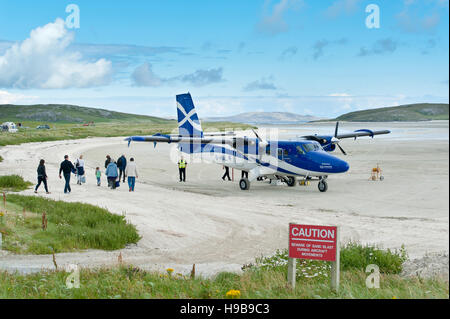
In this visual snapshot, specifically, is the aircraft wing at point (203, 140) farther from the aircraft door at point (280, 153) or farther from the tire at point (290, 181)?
the tire at point (290, 181)

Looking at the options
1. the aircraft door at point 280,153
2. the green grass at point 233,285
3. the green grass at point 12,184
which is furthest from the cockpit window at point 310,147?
the green grass at point 233,285

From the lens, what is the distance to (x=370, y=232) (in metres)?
15.7

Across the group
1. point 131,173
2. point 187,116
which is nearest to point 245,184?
Answer: point 131,173

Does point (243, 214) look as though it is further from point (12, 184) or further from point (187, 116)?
point (187, 116)

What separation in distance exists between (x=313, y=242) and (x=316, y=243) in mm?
48

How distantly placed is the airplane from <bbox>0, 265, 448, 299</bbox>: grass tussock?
15.3m

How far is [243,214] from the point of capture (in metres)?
19.0

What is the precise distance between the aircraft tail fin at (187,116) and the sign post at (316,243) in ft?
79.8

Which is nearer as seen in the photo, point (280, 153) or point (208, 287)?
point (208, 287)

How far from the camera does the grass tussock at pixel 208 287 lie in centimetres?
701

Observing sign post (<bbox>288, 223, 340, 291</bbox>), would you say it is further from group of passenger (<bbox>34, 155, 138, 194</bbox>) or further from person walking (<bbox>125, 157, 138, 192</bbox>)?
person walking (<bbox>125, 157, 138, 192</bbox>)

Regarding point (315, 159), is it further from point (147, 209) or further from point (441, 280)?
point (441, 280)

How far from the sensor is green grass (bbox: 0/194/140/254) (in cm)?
1348

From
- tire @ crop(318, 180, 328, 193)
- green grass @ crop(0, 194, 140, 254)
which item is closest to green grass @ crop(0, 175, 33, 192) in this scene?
green grass @ crop(0, 194, 140, 254)
